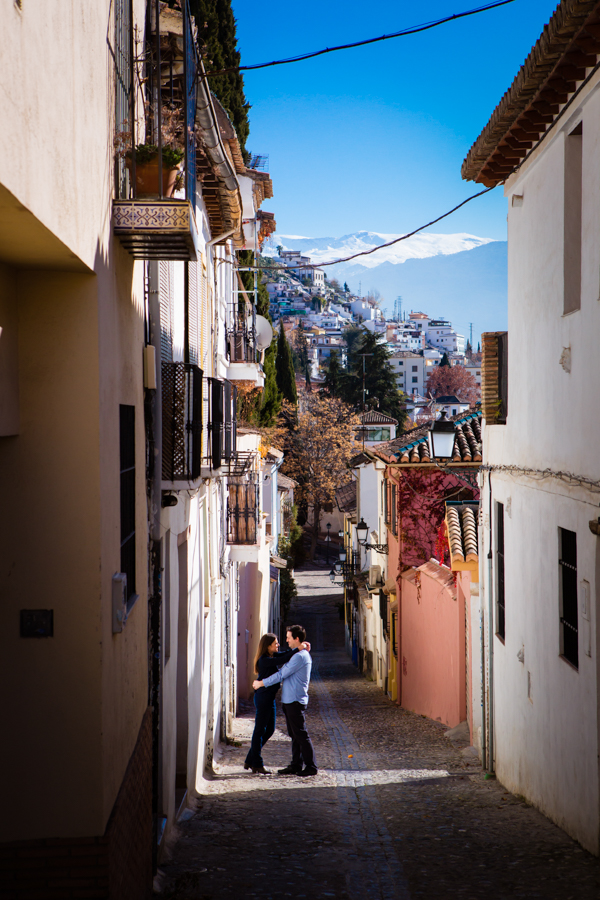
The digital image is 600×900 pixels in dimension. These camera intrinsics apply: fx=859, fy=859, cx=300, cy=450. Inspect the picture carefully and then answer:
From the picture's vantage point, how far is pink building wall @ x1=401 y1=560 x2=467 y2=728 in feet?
51.1

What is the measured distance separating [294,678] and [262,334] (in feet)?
33.0

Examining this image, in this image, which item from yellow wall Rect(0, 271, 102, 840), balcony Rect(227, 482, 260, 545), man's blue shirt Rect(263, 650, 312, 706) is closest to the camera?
yellow wall Rect(0, 271, 102, 840)

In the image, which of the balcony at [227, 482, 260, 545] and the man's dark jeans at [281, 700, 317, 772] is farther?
the balcony at [227, 482, 260, 545]

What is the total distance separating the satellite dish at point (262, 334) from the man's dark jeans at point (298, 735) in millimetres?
9494

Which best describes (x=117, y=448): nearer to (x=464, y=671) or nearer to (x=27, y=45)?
(x=27, y=45)

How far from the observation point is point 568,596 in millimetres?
8086

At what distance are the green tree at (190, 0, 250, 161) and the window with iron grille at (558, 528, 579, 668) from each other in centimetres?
1320

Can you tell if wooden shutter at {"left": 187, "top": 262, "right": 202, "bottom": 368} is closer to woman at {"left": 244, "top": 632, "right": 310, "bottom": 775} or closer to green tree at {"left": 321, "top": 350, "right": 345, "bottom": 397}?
woman at {"left": 244, "top": 632, "right": 310, "bottom": 775}

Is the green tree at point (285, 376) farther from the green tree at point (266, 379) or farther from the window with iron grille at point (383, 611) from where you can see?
the window with iron grille at point (383, 611)

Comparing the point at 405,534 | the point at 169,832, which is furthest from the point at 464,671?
the point at 169,832

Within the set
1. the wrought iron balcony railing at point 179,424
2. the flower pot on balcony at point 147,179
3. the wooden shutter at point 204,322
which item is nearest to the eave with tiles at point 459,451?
the wooden shutter at point 204,322

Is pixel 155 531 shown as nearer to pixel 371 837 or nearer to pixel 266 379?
pixel 371 837

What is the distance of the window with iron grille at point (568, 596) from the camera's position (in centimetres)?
784

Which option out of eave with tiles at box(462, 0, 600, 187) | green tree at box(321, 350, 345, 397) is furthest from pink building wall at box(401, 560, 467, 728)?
green tree at box(321, 350, 345, 397)
